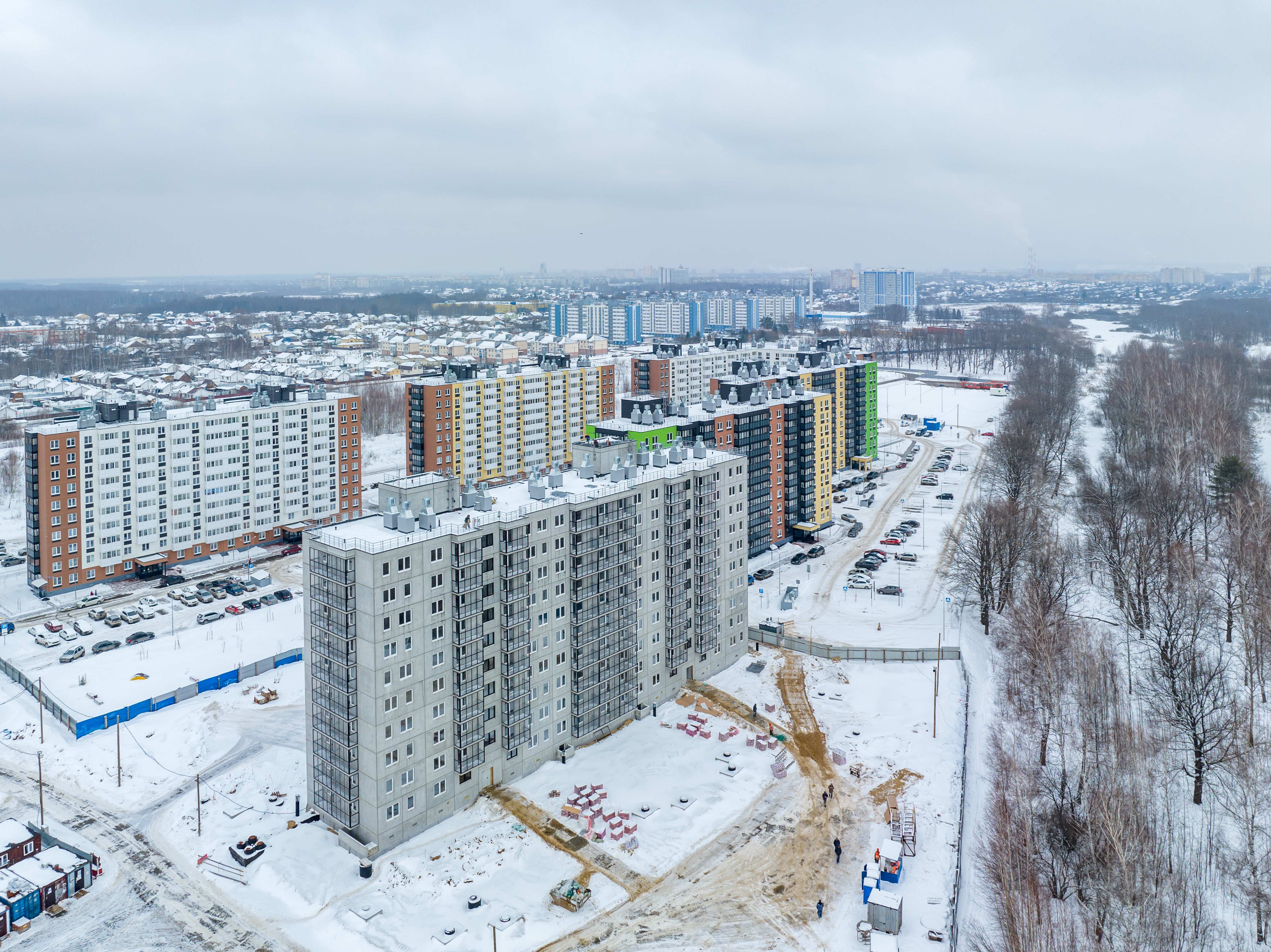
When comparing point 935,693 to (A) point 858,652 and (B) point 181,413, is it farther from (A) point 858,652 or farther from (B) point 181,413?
(B) point 181,413

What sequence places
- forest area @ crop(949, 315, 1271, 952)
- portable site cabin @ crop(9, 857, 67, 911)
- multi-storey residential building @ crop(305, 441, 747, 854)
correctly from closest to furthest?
forest area @ crop(949, 315, 1271, 952), portable site cabin @ crop(9, 857, 67, 911), multi-storey residential building @ crop(305, 441, 747, 854)

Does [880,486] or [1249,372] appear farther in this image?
[1249,372]

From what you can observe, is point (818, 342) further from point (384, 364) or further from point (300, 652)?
point (384, 364)

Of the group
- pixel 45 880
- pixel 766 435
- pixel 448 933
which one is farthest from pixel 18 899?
pixel 766 435

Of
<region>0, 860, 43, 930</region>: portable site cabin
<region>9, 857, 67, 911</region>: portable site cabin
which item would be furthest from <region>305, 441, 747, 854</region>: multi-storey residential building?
<region>0, 860, 43, 930</region>: portable site cabin

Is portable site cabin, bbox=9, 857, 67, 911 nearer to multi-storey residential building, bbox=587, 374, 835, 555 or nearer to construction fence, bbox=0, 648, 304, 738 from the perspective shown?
construction fence, bbox=0, 648, 304, 738

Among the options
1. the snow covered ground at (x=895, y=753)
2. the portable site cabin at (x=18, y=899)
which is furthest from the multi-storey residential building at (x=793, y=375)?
the portable site cabin at (x=18, y=899)

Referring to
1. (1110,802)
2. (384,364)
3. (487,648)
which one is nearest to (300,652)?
(487,648)

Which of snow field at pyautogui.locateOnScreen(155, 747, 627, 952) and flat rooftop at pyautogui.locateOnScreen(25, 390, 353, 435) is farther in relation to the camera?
flat rooftop at pyautogui.locateOnScreen(25, 390, 353, 435)
